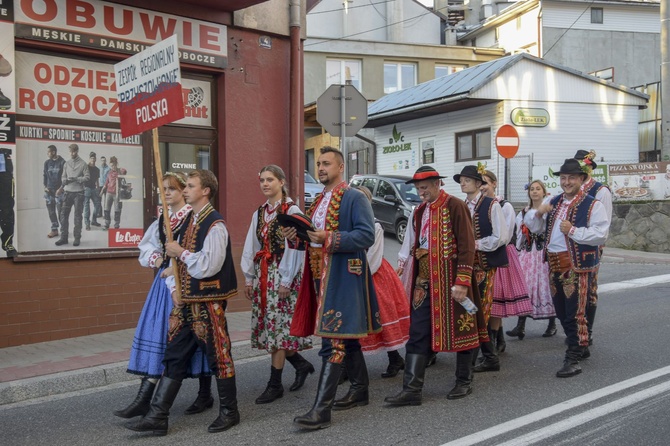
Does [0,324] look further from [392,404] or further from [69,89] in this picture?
Answer: [392,404]

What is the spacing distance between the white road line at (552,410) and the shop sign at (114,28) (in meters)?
5.26

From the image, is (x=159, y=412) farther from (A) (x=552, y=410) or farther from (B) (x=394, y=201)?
(B) (x=394, y=201)

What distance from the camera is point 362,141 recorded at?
30641 millimetres

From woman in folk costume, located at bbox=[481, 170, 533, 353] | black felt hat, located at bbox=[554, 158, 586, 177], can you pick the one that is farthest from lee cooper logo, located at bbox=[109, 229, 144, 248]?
black felt hat, located at bbox=[554, 158, 586, 177]

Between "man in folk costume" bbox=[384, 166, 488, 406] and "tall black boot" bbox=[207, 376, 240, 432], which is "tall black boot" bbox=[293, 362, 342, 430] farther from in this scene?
"man in folk costume" bbox=[384, 166, 488, 406]

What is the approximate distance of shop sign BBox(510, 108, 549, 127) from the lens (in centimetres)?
2288

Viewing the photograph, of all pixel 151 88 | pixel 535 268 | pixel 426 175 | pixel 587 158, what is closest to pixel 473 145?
pixel 535 268

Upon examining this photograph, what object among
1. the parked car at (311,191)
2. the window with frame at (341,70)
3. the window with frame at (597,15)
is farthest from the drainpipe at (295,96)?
the window with frame at (597,15)

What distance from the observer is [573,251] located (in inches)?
264

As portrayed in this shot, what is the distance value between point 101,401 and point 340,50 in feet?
102

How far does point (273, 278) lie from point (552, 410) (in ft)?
7.67

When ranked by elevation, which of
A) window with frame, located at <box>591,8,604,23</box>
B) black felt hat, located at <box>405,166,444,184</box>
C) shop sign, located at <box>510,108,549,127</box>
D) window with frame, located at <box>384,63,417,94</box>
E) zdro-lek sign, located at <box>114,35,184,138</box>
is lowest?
black felt hat, located at <box>405,166,444,184</box>

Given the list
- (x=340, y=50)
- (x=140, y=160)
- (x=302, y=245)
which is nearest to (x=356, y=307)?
(x=302, y=245)

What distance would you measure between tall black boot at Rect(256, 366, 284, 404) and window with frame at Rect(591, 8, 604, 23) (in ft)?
111
